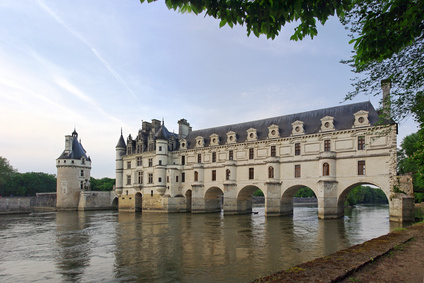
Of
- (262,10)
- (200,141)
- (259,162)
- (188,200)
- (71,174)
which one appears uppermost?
(200,141)

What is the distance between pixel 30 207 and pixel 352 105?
55.3 metres

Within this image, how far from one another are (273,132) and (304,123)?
12.0 ft

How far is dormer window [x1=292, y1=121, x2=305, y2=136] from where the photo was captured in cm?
3359

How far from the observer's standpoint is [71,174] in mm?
53906

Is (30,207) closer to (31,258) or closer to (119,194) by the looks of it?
(119,194)

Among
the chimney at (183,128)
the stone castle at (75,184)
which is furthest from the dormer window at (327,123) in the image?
the stone castle at (75,184)

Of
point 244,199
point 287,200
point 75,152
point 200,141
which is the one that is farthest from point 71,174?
point 287,200

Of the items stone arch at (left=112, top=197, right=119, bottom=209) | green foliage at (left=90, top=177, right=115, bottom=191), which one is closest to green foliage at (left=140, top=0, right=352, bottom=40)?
stone arch at (left=112, top=197, right=119, bottom=209)

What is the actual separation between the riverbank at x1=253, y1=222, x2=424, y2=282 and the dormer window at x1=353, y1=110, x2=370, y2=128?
73.8ft

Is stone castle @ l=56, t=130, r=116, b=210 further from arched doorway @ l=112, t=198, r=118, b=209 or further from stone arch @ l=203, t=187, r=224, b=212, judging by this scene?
stone arch @ l=203, t=187, r=224, b=212

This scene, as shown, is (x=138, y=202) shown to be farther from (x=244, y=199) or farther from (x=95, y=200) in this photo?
(x=244, y=199)

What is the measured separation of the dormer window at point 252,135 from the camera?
3766 centimetres

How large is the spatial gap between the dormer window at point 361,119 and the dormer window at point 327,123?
7.36 feet

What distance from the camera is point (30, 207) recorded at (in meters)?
55.3
